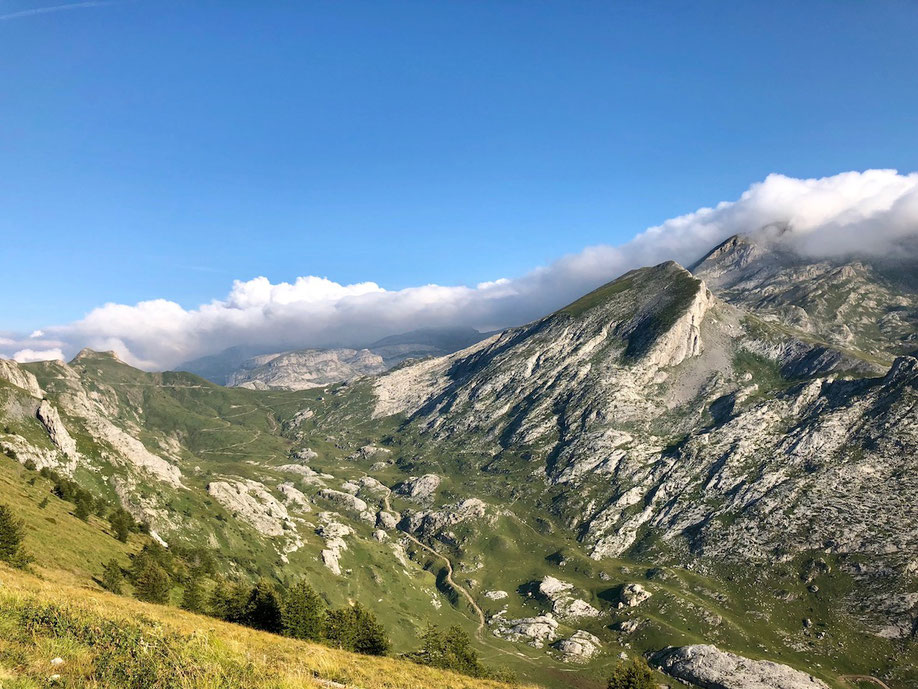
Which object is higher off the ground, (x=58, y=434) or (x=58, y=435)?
(x=58, y=434)

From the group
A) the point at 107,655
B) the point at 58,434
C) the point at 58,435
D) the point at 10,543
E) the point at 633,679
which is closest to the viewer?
the point at 107,655

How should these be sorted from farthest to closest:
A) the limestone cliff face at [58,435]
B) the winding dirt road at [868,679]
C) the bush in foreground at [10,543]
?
the winding dirt road at [868,679], the limestone cliff face at [58,435], the bush in foreground at [10,543]

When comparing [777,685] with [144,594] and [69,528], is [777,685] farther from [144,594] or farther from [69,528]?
[69,528]

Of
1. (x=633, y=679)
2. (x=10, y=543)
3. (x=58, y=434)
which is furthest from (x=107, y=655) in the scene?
(x=58, y=434)

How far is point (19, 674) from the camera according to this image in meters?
13.4

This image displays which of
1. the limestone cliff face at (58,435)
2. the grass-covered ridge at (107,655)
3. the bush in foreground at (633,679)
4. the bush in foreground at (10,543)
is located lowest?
the bush in foreground at (633,679)

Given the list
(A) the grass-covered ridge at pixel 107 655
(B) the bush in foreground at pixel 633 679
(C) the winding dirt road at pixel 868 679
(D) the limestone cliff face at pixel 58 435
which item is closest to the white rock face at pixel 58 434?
(D) the limestone cliff face at pixel 58 435

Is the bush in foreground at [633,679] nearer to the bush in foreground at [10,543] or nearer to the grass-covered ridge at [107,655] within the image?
the bush in foreground at [10,543]

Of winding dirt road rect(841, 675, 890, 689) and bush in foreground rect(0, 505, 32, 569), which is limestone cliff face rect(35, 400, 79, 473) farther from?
winding dirt road rect(841, 675, 890, 689)

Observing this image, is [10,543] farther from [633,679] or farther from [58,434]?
[58,434]

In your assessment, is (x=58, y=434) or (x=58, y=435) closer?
(x=58, y=435)

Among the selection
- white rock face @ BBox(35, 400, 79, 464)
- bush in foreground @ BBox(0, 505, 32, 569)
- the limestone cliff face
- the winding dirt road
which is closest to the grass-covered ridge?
bush in foreground @ BBox(0, 505, 32, 569)

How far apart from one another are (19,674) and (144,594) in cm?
8333

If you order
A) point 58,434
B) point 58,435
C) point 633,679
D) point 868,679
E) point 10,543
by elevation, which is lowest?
point 868,679
